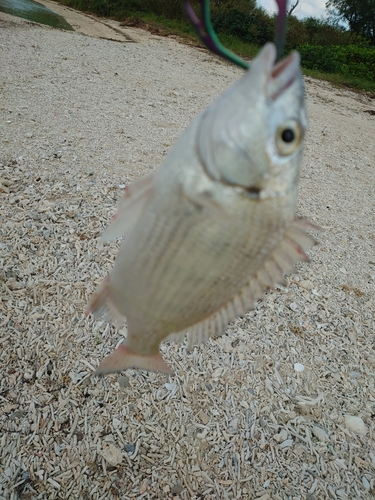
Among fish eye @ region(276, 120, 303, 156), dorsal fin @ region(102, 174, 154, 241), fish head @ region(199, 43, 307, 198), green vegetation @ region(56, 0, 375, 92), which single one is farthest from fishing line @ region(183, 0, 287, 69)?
green vegetation @ region(56, 0, 375, 92)

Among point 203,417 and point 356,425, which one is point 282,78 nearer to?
point 203,417

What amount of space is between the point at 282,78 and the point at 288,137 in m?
0.12

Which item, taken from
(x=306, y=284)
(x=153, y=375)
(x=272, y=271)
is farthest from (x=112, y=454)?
(x=306, y=284)

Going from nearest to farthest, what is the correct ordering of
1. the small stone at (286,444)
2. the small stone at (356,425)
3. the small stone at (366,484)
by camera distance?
1. the small stone at (366,484)
2. the small stone at (286,444)
3. the small stone at (356,425)

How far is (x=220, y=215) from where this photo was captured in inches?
36.4

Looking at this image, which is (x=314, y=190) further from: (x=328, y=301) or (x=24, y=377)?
(x=24, y=377)

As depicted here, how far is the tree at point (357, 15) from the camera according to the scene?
25594mm

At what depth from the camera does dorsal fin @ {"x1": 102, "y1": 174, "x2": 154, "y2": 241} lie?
102 cm

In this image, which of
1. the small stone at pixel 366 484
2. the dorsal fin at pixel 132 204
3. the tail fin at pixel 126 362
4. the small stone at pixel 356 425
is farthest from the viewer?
the small stone at pixel 356 425

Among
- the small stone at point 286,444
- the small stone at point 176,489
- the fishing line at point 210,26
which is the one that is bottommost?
the small stone at point 176,489

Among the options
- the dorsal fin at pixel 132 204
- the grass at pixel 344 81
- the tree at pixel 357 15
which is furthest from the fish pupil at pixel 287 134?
the tree at pixel 357 15

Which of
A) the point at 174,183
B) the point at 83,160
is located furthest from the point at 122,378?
the point at 83,160

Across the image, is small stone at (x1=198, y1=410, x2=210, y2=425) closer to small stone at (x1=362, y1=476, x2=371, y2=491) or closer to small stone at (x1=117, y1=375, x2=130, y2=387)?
small stone at (x1=117, y1=375, x2=130, y2=387)

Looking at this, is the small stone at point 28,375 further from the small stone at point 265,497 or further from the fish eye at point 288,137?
the fish eye at point 288,137
